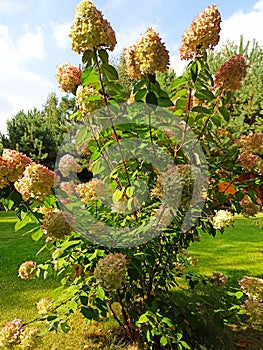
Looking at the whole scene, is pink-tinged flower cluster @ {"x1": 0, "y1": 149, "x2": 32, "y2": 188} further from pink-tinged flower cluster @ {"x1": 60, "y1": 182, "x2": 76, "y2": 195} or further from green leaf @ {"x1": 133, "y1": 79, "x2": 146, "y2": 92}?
green leaf @ {"x1": 133, "y1": 79, "x2": 146, "y2": 92}

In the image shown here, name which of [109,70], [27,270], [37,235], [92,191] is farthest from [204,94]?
[27,270]

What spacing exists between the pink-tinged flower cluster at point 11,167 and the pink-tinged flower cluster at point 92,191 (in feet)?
1.00

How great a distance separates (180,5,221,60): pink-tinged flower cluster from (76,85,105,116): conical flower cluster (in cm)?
34

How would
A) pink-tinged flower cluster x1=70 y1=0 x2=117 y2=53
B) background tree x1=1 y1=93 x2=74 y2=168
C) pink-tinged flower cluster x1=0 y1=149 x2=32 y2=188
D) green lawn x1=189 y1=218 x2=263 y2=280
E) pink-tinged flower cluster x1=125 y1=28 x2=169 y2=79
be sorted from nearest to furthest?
1. pink-tinged flower cluster x1=70 y1=0 x2=117 y2=53
2. pink-tinged flower cluster x1=125 y1=28 x2=169 y2=79
3. pink-tinged flower cluster x1=0 y1=149 x2=32 y2=188
4. green lawn x1=189 y1=218 x2=263 y2=280
5. background tree x1=1 y1=93 x2=74 y2=168

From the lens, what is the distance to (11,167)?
47.9 inches

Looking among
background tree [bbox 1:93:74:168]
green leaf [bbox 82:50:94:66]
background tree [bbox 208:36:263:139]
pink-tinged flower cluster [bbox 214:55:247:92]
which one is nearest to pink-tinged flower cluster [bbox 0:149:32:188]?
green leaf [bbox 82:50:94:66]

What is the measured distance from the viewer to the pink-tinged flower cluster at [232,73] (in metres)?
1.25

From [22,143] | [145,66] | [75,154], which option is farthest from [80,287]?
[22,143]

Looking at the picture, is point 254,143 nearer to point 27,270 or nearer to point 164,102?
point 164,102

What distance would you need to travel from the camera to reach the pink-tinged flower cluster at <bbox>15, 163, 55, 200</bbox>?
3.76 ft

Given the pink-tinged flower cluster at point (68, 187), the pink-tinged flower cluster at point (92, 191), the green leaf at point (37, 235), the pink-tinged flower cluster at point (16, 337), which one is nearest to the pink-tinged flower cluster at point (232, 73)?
the pink-tinged flower cluster at point (92, 191)

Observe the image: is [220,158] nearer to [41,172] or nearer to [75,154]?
[75,154]

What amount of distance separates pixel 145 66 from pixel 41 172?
477mm

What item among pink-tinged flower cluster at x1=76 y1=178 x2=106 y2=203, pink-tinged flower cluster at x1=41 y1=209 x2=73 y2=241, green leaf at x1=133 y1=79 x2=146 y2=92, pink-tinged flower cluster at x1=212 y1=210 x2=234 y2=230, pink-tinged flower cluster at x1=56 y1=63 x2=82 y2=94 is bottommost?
pink-tinged flower cluster at x1=212 y1=210 x2=234 y2=230
